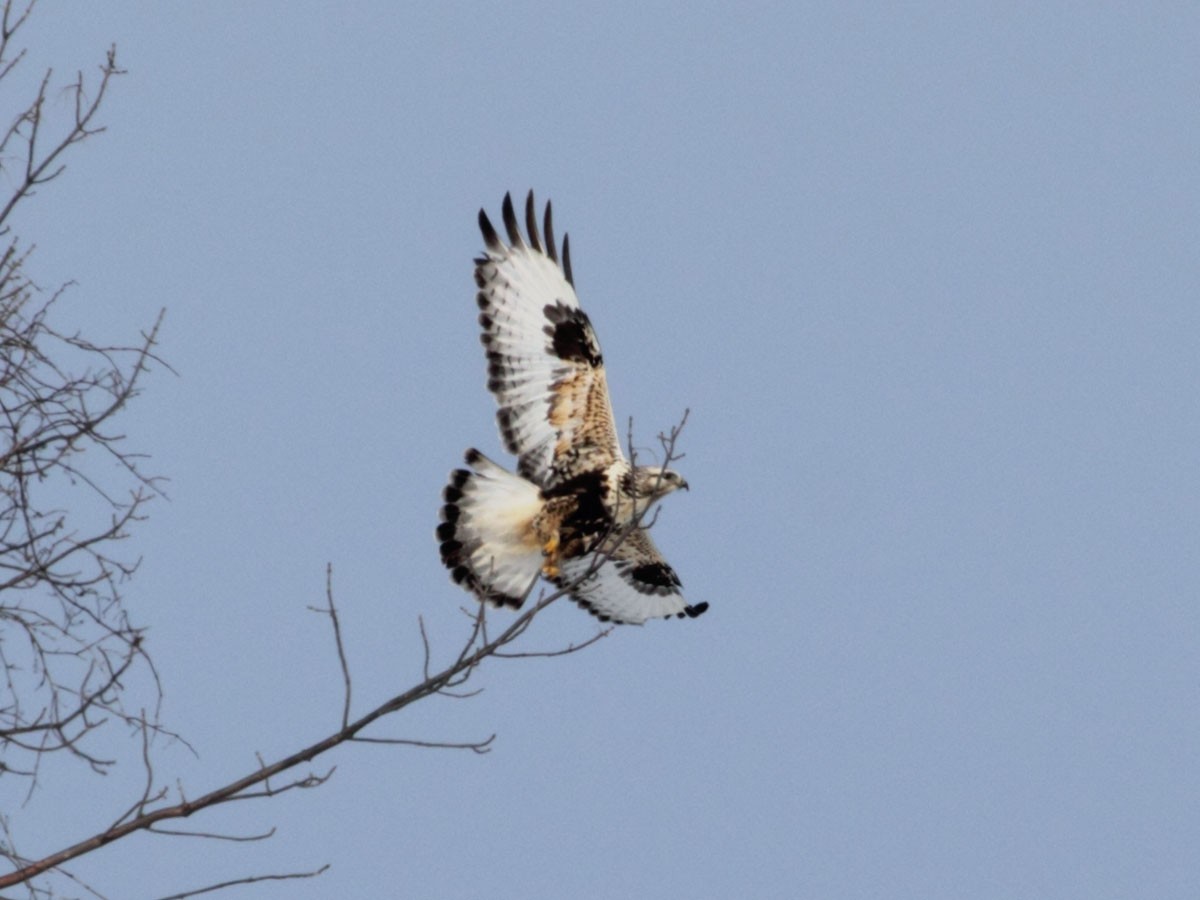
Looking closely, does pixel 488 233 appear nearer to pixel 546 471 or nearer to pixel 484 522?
pixel 546 471

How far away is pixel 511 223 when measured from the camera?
9242 millimetres

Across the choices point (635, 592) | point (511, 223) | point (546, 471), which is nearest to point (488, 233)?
point (511, 223)

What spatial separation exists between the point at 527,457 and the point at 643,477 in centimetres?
72

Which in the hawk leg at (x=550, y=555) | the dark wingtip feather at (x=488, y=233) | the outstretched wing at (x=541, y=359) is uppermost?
the dark wingtip feather at (x=488, y=233)

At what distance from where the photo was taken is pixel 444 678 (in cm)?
440

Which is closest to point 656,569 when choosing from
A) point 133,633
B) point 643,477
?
point 643,477

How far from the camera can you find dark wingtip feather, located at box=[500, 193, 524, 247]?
9172 mm

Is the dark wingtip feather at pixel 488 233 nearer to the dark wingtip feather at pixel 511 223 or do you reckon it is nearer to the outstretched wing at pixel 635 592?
the dark wingtip feather at pixel 511 223

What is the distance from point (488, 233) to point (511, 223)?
14 centimetres

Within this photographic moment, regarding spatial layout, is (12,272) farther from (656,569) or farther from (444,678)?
(656,569)

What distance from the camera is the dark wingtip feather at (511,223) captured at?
917 centimetres

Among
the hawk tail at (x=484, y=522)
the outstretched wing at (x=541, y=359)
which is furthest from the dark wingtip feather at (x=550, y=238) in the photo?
the hawk tail at (x=484, y=522)

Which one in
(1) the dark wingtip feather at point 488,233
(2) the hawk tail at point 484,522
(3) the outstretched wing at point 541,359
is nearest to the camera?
(2) the hawk tail at point 484,522

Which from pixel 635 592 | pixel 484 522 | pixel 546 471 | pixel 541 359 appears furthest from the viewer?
pixel 635 592
